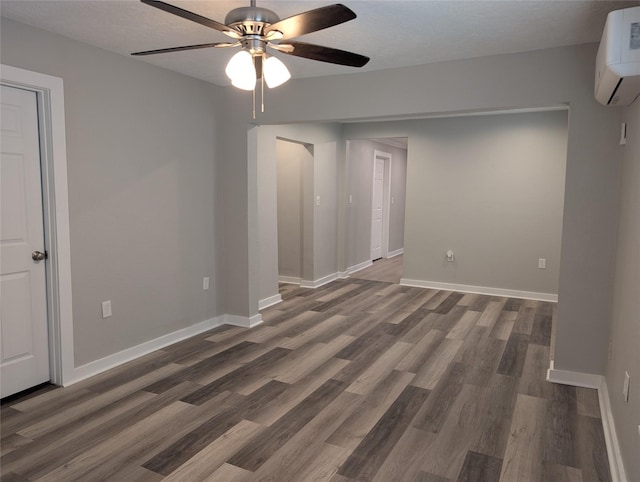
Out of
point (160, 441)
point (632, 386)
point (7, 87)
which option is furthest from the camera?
point (7, 87)

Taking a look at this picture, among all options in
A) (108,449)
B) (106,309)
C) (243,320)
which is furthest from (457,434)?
(106,309)

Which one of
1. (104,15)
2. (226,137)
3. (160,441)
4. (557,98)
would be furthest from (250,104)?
(160,441)

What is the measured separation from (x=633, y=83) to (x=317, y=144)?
4.18m

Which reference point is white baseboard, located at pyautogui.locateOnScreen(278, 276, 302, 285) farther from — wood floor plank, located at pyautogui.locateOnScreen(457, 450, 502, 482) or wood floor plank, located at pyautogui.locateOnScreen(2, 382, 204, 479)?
wood floor plank, located at pyautogui.locateOnScreen(457, 450, 502, 482)

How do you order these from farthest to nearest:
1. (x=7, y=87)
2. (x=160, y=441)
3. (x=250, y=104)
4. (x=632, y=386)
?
(x=250, y=104), (x=7, y=87), (x=160, y=441), (x=632, y=386)

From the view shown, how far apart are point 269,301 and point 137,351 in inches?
73.2

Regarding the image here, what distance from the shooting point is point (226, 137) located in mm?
4332

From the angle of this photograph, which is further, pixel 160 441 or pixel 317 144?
pixel 317 144

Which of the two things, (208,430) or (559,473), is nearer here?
(559,473)

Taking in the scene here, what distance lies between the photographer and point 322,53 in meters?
2.18

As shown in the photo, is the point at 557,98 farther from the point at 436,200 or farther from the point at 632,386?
the point at 436,200

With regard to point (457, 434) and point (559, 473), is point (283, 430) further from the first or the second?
point (559, 473)

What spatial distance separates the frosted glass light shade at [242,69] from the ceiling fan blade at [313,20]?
0.14 meters

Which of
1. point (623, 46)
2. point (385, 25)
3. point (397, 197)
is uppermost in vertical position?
point (385, 25)
